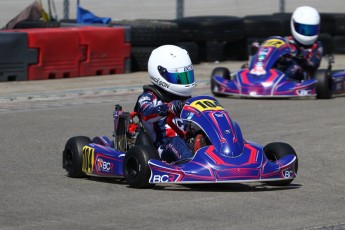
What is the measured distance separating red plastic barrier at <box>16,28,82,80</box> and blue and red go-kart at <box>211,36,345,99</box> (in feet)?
7.67

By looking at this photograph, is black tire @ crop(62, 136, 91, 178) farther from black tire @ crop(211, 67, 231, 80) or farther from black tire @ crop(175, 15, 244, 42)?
black tire @ crop(175, 15, 244, 42)

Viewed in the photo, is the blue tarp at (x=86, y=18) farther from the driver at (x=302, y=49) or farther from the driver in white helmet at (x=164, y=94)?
the driver in white helmet at (x=164, y=94)

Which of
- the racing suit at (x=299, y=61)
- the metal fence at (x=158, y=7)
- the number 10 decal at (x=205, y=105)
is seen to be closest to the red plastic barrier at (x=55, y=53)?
the racing suit at (x=299, y=61)

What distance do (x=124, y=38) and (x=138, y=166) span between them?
27.1ft

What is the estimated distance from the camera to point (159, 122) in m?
7.07

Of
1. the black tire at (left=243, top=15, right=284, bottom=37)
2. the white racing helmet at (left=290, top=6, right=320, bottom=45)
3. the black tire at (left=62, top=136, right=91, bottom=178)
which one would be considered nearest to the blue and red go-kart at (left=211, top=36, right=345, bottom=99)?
the white racing helmet at (left=290, top=6, right=320, bottom=45)

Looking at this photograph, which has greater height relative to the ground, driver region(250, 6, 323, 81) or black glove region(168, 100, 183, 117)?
black glove region(168, 100, 183, 117)

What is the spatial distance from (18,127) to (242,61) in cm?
769

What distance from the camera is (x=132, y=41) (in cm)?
1498

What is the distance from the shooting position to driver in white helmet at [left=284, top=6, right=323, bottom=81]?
498 inches

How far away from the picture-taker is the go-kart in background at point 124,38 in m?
13.5

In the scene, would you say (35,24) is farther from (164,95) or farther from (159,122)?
(159,122)

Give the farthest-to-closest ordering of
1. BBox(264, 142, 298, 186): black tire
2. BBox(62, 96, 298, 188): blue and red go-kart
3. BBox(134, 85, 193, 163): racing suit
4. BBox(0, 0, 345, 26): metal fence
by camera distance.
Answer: BBox(0, 0, 345, 26): metal fence → BBox(134, 85, 193, 163): racing suit → BBox(264, 142, 298, 186): black tire → BBox(62, 96, 298, 188): blue and red go-kart

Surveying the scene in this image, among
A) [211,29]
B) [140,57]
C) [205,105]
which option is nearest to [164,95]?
[205,105]
